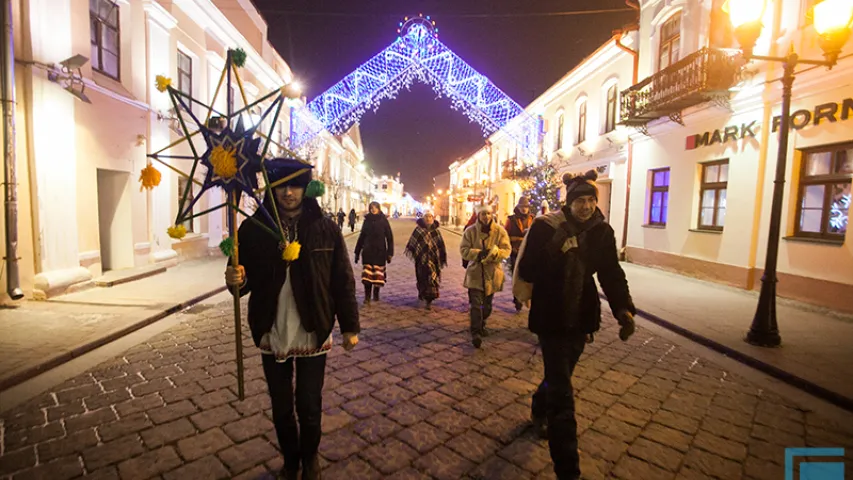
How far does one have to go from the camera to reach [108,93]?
30.5ft

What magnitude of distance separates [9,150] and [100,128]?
250cm

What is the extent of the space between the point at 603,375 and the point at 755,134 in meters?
8.15

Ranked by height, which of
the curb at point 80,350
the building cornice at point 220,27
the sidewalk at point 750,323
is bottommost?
the curb at point 80,350

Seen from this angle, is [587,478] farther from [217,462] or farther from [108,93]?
[108,93]

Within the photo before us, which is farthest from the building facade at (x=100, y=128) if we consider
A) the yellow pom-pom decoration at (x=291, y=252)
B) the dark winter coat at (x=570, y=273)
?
the dark winter coat at (x=570, y=273)

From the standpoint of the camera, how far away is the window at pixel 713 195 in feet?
34.7

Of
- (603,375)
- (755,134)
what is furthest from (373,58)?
(603,375)

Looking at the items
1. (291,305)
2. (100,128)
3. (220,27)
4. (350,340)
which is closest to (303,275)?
(291,305)

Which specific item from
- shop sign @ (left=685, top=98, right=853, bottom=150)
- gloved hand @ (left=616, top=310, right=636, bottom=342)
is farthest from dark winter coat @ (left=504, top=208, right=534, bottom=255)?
gloved hand @ (left=616, top=310, right=636, bottom=342)

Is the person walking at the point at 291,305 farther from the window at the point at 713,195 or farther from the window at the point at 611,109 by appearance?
the window at the point at 611,109

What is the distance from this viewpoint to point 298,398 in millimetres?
2627

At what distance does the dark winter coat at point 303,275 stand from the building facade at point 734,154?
740cm

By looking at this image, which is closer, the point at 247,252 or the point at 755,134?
the point at 247,252

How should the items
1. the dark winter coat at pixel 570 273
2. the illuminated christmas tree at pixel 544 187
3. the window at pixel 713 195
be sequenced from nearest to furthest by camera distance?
the dark winter coat at pixel 570 273, the window at pixel 713 195, the illuminated christmas tree at pixel 544 187
